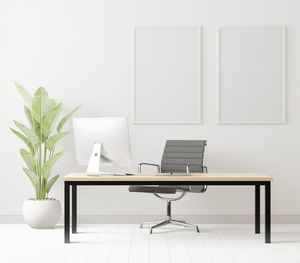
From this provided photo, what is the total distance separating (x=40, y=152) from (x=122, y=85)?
1207 mm

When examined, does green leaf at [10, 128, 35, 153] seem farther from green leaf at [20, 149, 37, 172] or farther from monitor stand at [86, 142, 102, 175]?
monitor stand at [86, 142, 102, 175]

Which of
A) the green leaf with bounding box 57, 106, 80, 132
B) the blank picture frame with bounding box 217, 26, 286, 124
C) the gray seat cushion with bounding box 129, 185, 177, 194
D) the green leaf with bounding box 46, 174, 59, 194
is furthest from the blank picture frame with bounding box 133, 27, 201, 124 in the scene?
the green leaf with bounding box 46, 174, 59, 194

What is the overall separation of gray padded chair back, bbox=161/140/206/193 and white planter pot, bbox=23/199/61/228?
126 centimetres

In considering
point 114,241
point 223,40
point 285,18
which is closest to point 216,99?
point 223,40

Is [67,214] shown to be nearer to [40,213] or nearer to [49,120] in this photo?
[40,213]

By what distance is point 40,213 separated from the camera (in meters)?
6.11

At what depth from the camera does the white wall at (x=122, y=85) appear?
662 cm

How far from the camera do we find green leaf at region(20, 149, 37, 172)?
20.3ft

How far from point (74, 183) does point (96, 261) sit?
942 mm

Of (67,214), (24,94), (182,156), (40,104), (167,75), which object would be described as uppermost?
(167,75)

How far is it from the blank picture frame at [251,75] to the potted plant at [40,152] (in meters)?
1.72

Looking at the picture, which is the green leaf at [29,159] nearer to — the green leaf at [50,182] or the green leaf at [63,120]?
the green leaf at [50,182]

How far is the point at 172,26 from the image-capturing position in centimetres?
664

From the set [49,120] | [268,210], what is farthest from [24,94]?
[268,210]
